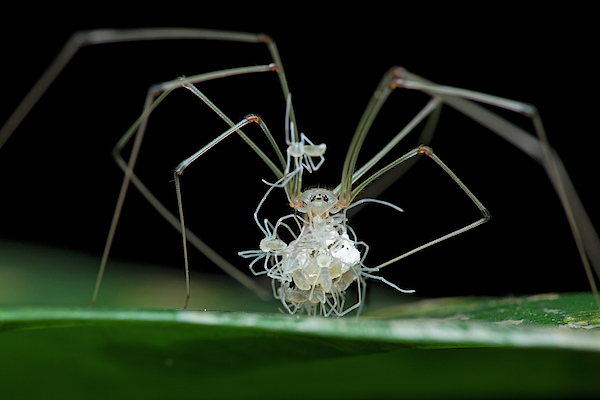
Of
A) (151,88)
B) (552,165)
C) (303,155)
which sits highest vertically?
(151,88)

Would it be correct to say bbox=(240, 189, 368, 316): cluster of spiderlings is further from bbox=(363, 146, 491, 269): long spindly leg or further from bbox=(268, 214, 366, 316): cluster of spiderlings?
bbox=(363, 146, 491, 269): long spindly leg

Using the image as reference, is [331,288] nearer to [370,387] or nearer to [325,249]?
[325,249]

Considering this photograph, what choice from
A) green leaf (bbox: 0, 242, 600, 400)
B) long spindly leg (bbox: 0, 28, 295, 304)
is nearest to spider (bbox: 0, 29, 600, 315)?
long spindly leg (bbox: 0, 28, 295, 304)

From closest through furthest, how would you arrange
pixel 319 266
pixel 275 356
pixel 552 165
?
pixel 275 356 < pixel 552 165 < pixel 319 266

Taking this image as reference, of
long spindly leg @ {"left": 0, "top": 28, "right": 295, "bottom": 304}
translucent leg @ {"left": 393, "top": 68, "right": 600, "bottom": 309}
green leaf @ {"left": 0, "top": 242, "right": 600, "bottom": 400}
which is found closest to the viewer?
green leaf @ {"left": 0, "top": 242, "right": 600, "bottom": 400}

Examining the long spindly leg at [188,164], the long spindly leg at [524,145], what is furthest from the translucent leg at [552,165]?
the long spindly leg at [188,164]

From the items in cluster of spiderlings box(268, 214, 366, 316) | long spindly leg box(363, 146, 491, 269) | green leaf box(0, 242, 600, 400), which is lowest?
green leaf box(0, 242, 600, 400)

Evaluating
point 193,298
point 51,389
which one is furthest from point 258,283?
point 51,389

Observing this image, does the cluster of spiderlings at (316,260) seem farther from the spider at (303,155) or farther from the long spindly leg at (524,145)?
the long spindly leg at (524,145)

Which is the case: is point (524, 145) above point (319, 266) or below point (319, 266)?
above

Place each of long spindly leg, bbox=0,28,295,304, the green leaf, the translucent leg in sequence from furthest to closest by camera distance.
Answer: long spindly leg, bbox=0,28,295,304, the translucent leg, the green leaf

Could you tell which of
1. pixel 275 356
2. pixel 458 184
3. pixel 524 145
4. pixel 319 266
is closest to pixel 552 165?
pixel 524 145

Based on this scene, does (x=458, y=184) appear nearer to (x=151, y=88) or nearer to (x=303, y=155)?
(x=303, y=155)
